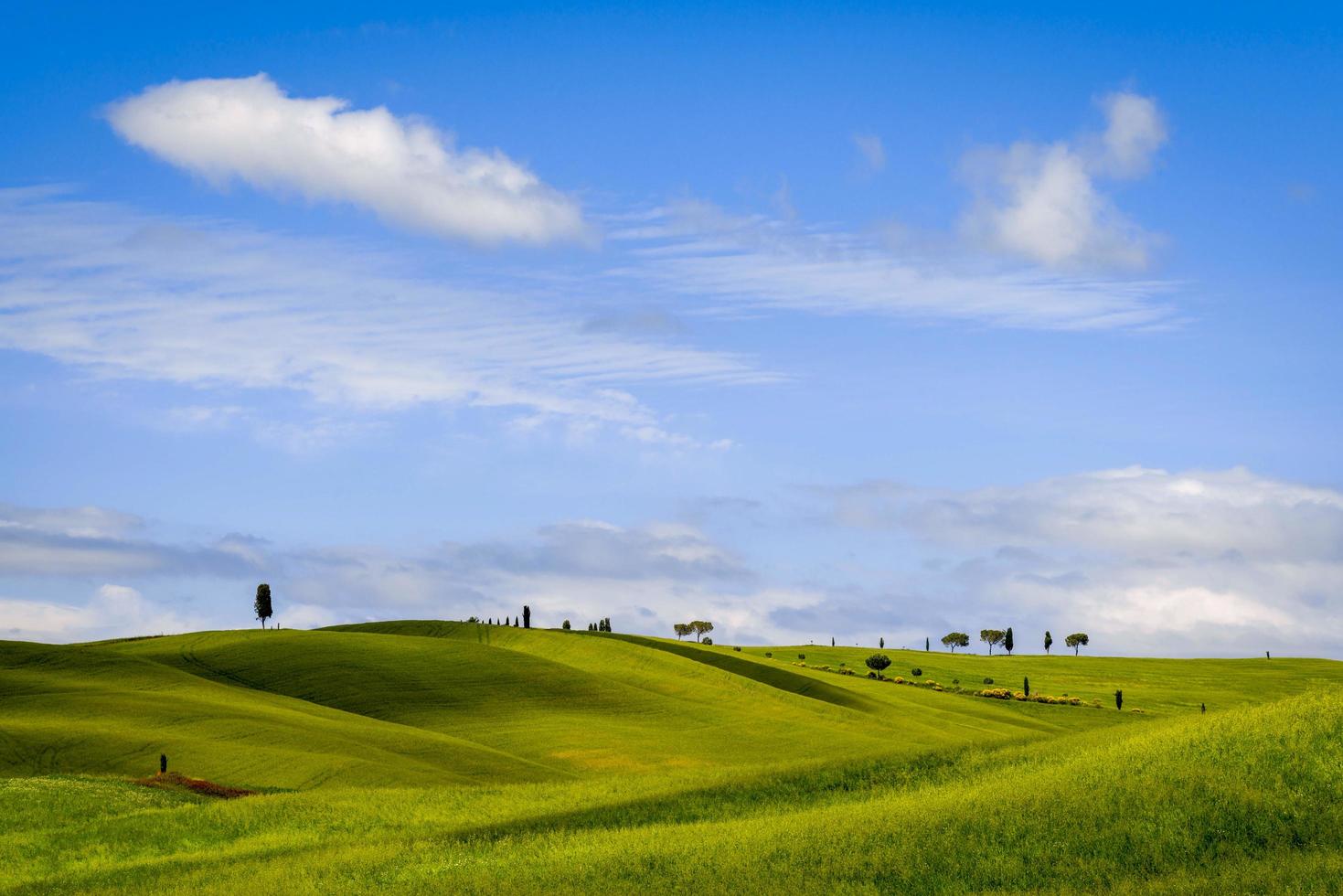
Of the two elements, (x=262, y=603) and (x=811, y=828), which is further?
(x=262, y=603)

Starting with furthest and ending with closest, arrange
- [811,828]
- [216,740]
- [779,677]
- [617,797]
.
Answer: [779,677] < [216,740] < [617,797] < [811,828]

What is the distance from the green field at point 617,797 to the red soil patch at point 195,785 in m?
1.14

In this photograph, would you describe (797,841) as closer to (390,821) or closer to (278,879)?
(278,879)

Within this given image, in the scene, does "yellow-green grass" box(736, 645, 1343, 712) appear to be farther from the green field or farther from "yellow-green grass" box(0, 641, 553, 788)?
"yellow-green grass" box(0, 641, 553, 788)

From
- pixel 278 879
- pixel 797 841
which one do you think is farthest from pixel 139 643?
pixel 797 841

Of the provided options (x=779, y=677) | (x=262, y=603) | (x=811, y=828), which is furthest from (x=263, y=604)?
(x=811, y=828)

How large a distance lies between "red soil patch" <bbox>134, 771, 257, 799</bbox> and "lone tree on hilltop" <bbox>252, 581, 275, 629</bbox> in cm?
9335

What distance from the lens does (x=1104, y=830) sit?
2678cm

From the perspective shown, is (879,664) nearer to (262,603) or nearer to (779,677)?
(779,677)

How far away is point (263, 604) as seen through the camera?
14250 centimetres

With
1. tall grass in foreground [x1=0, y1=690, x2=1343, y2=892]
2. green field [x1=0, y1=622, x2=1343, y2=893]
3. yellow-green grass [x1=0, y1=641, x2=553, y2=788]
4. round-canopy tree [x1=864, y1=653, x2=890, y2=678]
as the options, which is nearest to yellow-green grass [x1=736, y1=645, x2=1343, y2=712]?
round-canopy tree [x1=864, y1=653, x2=890, y2=678]

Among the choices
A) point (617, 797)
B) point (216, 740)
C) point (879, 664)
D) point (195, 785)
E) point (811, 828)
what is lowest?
point (195, 785)

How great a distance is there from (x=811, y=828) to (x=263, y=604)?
123 metres

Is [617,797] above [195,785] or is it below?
above
